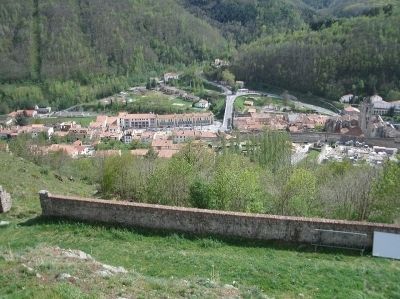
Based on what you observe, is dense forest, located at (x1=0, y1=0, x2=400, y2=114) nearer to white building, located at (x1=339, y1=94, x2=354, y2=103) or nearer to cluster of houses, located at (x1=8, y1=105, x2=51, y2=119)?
white building, located at (x1=339, y1=94, x2=354, y2=103)

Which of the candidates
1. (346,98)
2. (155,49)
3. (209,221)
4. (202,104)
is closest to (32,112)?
(202,104)

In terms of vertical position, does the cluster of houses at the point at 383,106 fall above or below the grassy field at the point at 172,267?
below

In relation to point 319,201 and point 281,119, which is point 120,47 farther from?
point 319,201

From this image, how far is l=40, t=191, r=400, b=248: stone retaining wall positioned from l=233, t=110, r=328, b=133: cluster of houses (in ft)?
Result: 211

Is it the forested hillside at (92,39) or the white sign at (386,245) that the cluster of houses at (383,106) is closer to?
the forested hillside at (92,39)

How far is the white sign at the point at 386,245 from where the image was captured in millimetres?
14297

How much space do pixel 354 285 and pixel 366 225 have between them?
9.54 ft

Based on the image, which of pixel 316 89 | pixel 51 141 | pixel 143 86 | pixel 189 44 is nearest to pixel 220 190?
pixel 51 141

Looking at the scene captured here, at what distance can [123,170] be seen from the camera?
26.2 metres

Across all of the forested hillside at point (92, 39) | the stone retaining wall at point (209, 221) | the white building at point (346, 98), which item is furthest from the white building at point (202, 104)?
the stone retaining wall at point (209, 221)

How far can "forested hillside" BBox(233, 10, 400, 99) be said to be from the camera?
336 ft

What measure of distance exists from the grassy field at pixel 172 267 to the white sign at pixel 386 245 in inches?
13.6

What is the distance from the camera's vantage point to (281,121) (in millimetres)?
86938

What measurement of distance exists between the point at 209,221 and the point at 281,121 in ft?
239
